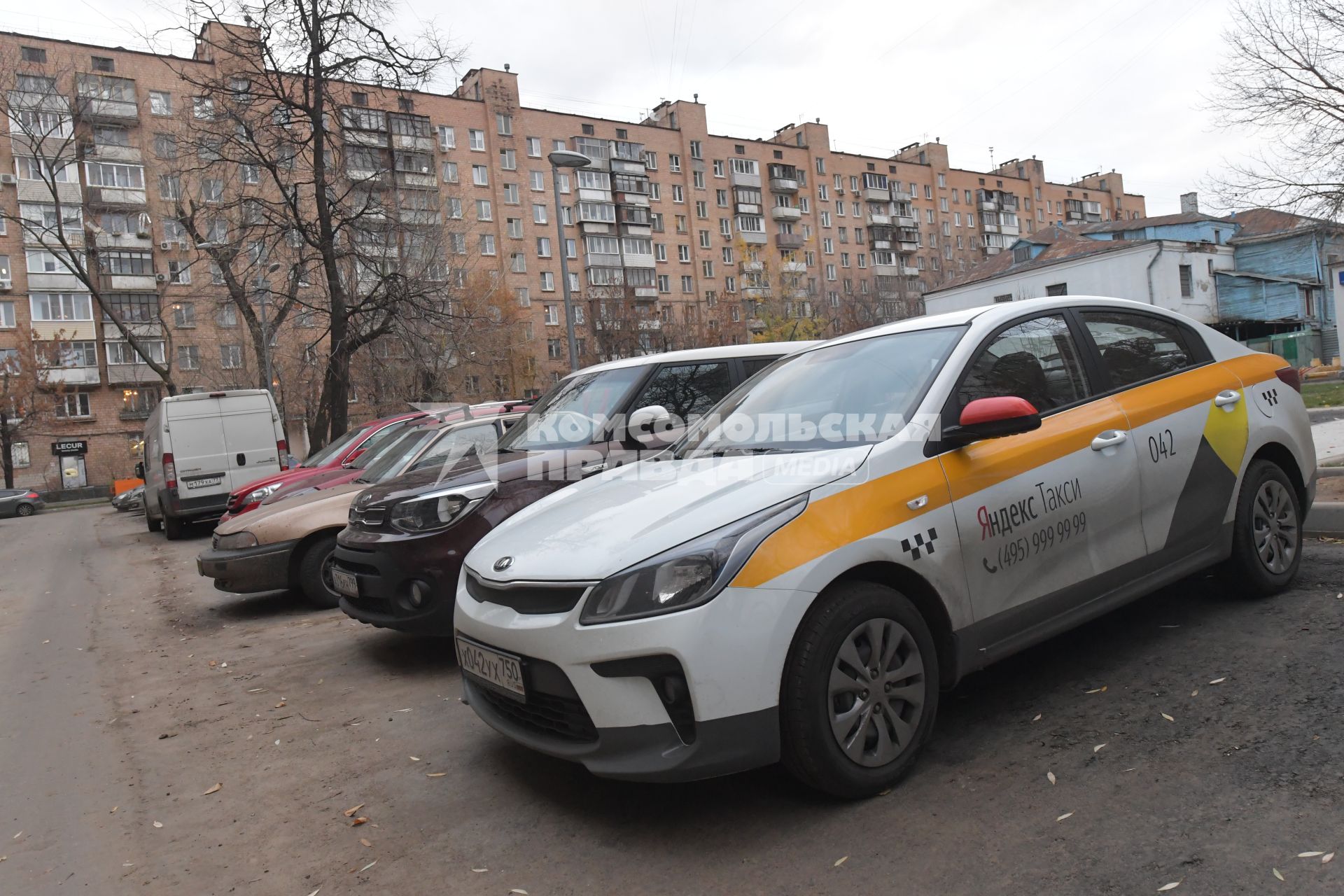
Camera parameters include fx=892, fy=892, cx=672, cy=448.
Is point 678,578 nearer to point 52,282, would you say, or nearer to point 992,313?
point 992,313

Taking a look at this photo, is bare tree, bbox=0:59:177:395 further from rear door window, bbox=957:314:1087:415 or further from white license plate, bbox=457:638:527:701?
rear door window, bbox=957:314:1087:415

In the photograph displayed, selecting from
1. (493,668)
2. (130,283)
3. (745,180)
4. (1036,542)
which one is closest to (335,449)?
(493,668)

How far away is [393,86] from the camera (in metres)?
17.7

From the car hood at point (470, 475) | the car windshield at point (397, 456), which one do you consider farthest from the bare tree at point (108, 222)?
the car hood at point (470, 475)

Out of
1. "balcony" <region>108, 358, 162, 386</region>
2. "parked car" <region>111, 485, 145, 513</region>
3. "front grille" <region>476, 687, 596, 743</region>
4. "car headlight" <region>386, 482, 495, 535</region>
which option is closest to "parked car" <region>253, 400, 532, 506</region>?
"car headlight" <region>386, 482, 495, 535</region>

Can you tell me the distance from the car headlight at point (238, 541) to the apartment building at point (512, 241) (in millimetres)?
16703

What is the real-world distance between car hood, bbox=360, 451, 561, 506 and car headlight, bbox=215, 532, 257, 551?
208 cm

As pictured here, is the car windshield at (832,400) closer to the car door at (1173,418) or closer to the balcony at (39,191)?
the car door at (1173,418)

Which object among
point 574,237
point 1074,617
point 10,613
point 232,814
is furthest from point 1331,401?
point 574,237

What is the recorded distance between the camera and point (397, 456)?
8.26 m

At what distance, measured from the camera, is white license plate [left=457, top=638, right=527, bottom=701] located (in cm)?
318

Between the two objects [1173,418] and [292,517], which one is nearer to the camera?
[1173,418]

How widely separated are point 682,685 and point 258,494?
853 centimetres

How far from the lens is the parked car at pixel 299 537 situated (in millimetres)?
7383
